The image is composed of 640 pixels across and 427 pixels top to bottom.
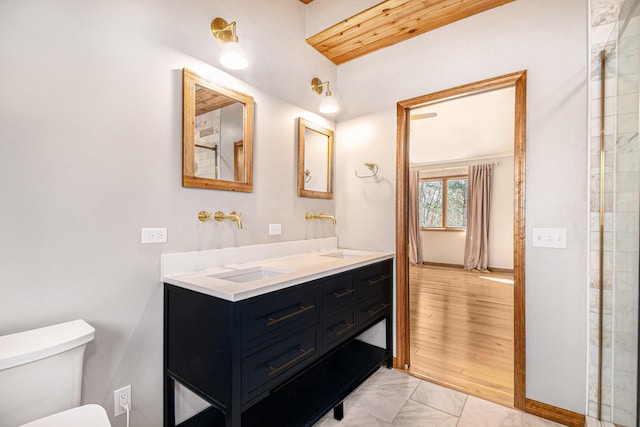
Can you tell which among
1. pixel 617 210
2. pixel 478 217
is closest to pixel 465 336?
pixel 617 210

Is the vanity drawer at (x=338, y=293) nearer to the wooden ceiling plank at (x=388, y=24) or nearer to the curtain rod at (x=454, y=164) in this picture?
the wooden ceiling plank at (x=388, y=24)

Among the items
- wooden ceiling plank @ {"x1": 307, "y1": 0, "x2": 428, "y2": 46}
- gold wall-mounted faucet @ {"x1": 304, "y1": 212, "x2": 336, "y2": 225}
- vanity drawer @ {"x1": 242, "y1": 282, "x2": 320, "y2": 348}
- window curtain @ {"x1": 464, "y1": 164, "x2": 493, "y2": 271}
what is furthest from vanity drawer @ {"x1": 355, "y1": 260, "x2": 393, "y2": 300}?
window curtain @ {"x1": 464, "y1": 164, "x2": 493, "y2": 271}

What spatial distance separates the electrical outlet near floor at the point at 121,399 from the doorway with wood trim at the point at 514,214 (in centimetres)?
188

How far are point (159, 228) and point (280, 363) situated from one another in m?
0.94

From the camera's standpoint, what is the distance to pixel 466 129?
4.56 meters

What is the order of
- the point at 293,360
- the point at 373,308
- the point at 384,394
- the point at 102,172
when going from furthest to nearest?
the point at 373,308 < the point at 384,394 < the point at 293,360 < the point at 102,172

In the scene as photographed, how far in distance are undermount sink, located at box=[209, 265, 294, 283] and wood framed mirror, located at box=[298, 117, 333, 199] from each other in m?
0.83

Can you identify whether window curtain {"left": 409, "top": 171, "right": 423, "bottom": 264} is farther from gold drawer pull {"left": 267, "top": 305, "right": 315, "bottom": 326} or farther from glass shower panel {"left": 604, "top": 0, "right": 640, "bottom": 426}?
gold drawer pull {"left": 267, "top": 305, "right": 315, "bottom": 326}

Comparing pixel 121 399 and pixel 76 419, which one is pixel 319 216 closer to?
pixel 121 399

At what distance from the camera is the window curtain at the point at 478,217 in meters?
6.21

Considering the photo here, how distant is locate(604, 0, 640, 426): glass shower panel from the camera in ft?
4.58

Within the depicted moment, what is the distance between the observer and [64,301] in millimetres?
1251

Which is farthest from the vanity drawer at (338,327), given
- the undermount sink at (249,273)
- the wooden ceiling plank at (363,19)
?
the wooden ceiling plank at (363,19)

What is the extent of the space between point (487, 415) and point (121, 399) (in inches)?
83.0
